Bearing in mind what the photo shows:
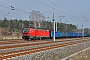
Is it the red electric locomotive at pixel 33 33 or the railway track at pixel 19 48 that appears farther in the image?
the red electric locomotive at pixel 33 33

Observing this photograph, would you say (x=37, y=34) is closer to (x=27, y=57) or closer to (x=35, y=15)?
(x=27, y=57)

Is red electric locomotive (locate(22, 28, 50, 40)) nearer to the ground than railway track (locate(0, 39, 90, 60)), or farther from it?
farther from it

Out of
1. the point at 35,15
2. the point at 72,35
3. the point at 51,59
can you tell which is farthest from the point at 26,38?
the point at 35,15

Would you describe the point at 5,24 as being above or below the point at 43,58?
above

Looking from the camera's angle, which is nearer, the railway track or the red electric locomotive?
the railway track

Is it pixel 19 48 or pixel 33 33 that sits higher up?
pixel 33 33

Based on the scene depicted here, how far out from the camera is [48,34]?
59.3 meters

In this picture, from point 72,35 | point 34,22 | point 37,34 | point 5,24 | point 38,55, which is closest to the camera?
point 38,55

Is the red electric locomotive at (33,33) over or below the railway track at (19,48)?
over

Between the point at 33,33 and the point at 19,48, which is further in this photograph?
the point at 33,33

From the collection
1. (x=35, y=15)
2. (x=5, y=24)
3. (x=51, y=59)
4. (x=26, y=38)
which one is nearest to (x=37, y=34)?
(x=26, y=38)

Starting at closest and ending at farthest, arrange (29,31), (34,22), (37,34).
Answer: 1. (29,31)
2. (37,34)
3. (34,22)

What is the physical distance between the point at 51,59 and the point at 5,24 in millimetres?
102134

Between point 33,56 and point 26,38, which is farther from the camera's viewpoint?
point 26,38
